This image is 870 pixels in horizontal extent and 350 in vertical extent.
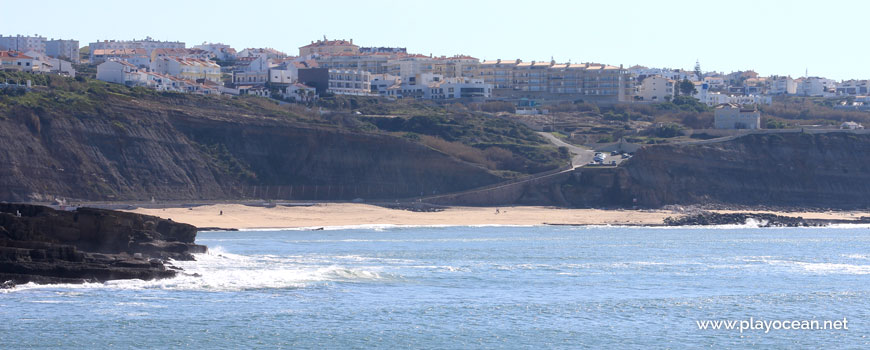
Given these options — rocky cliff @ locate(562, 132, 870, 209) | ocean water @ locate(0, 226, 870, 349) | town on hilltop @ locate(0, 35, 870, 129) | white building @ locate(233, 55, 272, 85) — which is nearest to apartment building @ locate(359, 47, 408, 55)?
town on hilltop @ locate(0, 35, 870, 129)

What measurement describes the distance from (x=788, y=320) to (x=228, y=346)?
14453 mm

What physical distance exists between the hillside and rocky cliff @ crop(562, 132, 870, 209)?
5271mm

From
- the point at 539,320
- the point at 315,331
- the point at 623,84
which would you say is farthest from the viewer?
the point at 623,84

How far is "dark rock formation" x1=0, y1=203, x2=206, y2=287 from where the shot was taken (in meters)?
32.6

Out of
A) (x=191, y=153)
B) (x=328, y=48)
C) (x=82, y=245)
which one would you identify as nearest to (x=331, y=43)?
(x=328, y=48)

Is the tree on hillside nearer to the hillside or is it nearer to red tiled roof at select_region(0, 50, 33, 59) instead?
the hillside

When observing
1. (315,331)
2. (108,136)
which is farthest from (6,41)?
(315,331)

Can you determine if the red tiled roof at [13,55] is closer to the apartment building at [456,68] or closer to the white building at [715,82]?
the apartment building at [456,68]

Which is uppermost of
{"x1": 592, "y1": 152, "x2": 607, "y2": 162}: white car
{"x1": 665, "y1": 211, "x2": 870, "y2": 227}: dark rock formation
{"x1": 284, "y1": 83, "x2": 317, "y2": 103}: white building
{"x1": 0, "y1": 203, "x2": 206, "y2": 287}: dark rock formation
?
{"x1": 284, "y1": 83, "x2": 317, "y2": 103}: white building

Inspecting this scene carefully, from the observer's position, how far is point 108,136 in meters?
69.4

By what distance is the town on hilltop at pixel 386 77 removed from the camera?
96.6 meters

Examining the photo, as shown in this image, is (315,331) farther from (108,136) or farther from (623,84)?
(623,84)

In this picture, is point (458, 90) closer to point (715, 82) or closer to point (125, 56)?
point (125, 56)

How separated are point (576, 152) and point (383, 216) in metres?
21.9
